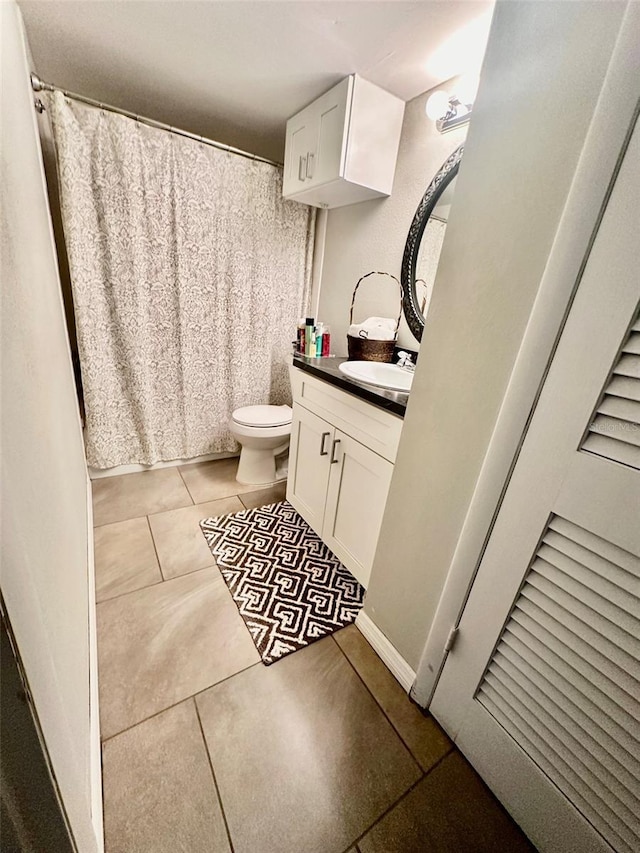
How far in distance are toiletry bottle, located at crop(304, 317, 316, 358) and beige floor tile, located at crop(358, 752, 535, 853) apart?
1645mm

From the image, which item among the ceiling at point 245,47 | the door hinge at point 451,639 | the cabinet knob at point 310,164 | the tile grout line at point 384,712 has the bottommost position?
the tile grout line at point 384,712

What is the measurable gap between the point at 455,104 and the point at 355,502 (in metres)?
1.60

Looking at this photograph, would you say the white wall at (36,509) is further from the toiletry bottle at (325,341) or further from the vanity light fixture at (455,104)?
the vanity light fixture at (455,104)

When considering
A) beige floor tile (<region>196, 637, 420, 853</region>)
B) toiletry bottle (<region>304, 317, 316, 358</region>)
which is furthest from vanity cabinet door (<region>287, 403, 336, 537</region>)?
beige floor tile (<region>196, 637, 420, 853</region>)

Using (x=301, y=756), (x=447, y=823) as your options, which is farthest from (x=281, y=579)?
(x=447, y=823)

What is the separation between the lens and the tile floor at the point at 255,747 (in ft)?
2.45

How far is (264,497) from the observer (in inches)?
77.0

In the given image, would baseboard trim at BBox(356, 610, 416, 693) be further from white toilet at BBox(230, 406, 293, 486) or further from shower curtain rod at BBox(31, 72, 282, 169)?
shower curtain rod at BBox(31, 72, 282, 169)

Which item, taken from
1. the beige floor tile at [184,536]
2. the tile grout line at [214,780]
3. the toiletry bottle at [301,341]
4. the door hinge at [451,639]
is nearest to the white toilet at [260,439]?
the beige floor tile at [184,536]

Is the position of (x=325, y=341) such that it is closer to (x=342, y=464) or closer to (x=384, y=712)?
(x=342, y=464)

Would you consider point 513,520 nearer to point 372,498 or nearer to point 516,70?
point 372,498

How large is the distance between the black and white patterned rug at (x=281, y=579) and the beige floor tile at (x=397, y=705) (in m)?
0.10

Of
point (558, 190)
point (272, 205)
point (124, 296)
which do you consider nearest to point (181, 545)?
point (124, 296)

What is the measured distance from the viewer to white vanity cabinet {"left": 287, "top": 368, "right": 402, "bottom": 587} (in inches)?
44.5
